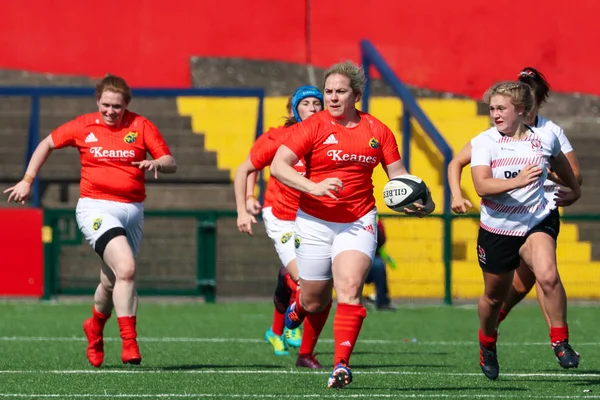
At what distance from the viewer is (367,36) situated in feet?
71.7

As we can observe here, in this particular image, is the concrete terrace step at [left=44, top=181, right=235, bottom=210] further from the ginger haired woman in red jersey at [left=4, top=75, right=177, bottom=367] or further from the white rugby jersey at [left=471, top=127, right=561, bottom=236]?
the white rugby jersey at [left=471, top=127, right=561, bottom=236]

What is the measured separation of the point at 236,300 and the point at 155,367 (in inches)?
311

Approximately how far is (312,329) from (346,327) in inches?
58.5

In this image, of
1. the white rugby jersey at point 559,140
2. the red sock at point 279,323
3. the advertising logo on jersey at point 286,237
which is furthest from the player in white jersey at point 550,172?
the red sock at point 279,323

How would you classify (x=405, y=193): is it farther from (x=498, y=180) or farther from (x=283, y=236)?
(x=283, y=236)

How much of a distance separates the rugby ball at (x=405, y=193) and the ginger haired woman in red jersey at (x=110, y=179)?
1889mm

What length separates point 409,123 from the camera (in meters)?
19.2

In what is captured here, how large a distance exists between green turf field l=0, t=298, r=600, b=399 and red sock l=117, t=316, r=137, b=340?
0.78ft

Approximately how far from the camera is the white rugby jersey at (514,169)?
8.73 meters

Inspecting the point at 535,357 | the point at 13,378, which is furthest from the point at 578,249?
the point at 13,378

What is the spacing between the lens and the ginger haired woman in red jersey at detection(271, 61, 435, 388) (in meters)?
8.31

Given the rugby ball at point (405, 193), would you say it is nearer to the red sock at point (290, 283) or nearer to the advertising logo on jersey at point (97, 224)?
the red sock at point (290, 283)

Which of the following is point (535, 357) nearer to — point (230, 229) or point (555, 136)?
point (555, 136)

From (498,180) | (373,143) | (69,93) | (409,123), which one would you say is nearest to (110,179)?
(373,143)
